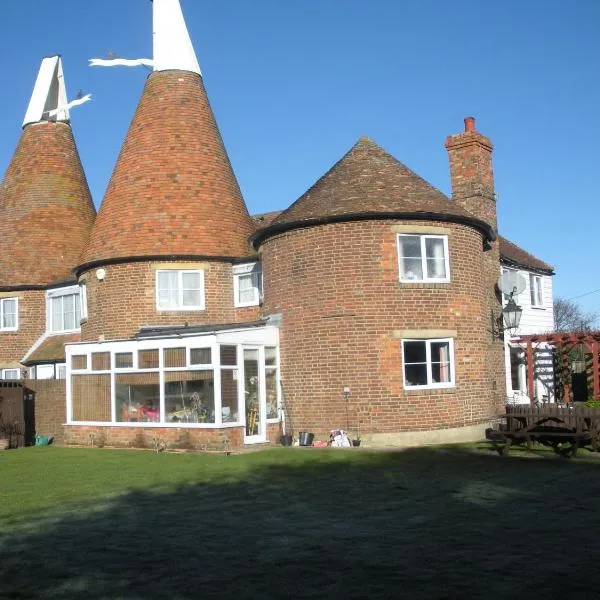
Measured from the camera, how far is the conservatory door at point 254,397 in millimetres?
19750

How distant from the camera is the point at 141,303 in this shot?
78.5 ft

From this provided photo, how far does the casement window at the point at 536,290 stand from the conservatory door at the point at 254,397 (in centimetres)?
1253

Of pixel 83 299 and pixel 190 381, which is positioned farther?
pixel 83 299

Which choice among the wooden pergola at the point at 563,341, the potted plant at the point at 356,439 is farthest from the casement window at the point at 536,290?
the potted plant at the point at 356,439

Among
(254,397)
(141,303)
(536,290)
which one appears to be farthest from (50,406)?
(536,290)

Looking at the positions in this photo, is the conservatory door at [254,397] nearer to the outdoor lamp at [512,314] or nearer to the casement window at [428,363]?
the casement window at [428,363]

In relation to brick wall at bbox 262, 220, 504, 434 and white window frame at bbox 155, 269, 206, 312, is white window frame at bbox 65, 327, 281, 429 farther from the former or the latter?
white window frame at bbox 155, 269, 206, 312

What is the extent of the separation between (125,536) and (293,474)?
5623mm

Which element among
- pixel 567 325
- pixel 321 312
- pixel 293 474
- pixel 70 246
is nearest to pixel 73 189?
pixel 70 246

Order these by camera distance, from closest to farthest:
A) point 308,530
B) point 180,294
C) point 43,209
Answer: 1. point 308,530
2. point 180,294
3. point 43,209

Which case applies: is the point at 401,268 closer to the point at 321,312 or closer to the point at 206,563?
the point at 321,312

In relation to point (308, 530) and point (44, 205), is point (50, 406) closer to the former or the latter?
point (44, 205)

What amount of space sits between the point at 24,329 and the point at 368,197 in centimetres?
1518

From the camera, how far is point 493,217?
23688 millimetres
